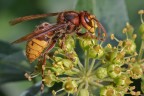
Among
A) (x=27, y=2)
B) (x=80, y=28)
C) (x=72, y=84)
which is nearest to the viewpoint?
(x=72, y=84)

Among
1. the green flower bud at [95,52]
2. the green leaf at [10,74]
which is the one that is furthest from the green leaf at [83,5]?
the green leaf at [10,74]

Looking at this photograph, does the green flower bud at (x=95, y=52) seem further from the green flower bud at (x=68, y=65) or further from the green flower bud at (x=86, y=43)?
the green flower bud at (x=68, y=65)

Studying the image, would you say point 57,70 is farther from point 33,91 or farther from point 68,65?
point 33,91

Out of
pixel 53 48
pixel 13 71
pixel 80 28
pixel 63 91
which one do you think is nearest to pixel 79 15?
pixel 80 28

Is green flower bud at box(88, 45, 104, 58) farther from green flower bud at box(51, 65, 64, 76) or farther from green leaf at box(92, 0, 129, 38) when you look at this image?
green leaf at box(92, 0, 129, 38)

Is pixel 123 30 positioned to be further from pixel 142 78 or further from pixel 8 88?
pixel 8 88

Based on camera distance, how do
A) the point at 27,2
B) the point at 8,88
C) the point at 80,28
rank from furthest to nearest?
the point at 27,2 < the point at 8,88 < the point at 80,28

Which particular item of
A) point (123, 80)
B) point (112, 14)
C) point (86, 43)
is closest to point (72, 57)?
point (86, 43)

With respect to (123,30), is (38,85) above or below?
below

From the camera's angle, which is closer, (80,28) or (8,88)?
(80,28)
